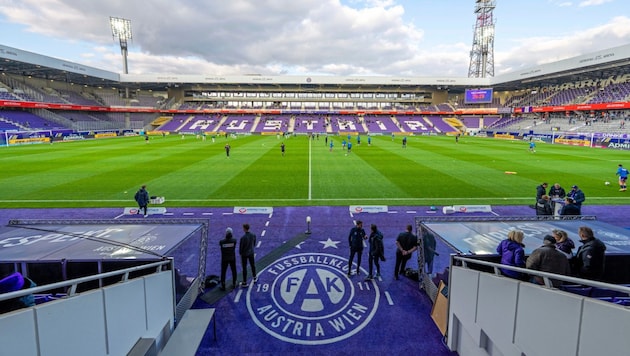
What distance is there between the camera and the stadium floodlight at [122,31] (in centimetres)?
8169

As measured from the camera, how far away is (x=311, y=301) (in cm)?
782

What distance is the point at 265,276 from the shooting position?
9008mm

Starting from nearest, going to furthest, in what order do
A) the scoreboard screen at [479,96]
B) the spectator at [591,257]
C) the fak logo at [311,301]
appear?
the spectator at [591,257] < the fak logo at [311,301] < the scoreboard screen at [479,96]

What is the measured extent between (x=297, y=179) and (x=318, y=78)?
65.7m

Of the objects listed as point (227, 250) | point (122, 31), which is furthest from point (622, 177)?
point (122, 31)

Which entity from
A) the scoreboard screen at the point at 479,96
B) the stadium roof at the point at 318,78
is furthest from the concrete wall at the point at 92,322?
the scoreboard screen at the point at 479,96

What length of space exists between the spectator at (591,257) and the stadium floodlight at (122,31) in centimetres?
9881

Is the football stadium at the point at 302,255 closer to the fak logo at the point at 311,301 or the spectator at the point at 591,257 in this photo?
the fak logo at the point at 311,301

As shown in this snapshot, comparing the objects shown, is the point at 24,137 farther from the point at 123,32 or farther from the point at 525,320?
the point at 525,320

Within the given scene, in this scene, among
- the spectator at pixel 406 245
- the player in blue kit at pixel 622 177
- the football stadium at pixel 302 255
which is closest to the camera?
the football stadium at pixel 302 255

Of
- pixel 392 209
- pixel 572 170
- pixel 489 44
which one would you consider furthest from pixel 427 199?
pixel 489 44

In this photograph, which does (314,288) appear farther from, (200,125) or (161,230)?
(200,125)

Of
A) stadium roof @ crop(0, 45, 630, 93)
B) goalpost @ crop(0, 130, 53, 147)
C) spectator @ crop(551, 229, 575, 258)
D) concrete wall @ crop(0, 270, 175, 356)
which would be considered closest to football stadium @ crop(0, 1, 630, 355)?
concrete wall @ crop(0, 270, 175, 356)

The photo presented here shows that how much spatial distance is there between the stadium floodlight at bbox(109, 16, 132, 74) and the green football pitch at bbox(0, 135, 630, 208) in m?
60.2
